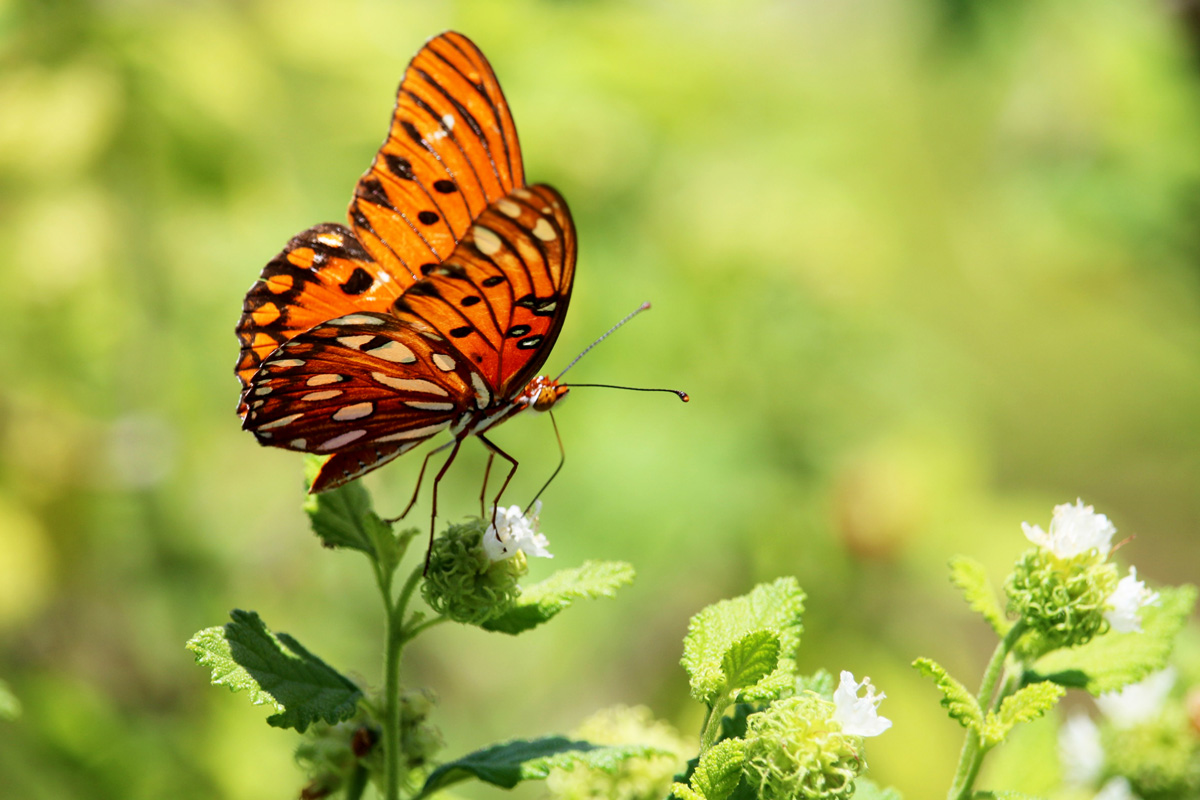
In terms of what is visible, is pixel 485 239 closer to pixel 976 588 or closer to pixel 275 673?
pixel 275 673

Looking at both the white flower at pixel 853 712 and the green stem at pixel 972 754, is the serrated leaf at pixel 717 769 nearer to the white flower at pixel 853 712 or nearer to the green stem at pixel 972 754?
the white flower at pixel 853 712

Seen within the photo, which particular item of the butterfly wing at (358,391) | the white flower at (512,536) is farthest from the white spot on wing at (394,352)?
the white flower at (512,536)

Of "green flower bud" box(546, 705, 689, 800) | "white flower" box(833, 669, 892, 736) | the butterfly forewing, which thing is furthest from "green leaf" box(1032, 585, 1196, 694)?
the butterfly forewing

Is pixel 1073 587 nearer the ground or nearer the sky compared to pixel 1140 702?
nearer the ground

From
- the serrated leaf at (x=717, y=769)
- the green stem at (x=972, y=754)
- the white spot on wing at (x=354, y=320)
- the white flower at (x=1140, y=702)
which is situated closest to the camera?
the serrated leaf at (x=717, y=769)

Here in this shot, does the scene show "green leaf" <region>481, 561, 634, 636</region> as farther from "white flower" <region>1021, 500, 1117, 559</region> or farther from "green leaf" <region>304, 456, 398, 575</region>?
"white flower" <region>1021, 500, 1117, 559</region>

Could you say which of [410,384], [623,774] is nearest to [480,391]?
[410,384]
